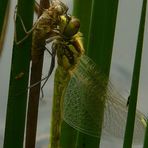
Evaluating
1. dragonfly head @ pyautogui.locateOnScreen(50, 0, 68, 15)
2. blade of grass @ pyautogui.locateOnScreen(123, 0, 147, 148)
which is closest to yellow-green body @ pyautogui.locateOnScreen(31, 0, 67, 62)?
dragonfly head @ pyautogui.locateOnScreen(50, 0, 68, 15)

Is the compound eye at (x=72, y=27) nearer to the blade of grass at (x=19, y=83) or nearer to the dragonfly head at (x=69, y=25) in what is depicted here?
the dragonfly head at (x=69, y=25)

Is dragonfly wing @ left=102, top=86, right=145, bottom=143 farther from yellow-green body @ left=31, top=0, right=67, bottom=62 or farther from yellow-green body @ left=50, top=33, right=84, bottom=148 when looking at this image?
yellow-green body @ left=31, top=0, right=67, bottom=62

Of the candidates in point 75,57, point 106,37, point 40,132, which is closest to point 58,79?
point 75,57

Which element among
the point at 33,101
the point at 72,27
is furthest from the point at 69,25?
the point at 33,101

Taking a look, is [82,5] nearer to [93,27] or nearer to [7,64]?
[93,27]

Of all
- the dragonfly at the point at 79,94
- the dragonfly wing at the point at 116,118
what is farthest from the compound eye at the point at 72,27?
the dragonfly wing at the point at 116,118

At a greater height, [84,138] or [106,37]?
[106,37]

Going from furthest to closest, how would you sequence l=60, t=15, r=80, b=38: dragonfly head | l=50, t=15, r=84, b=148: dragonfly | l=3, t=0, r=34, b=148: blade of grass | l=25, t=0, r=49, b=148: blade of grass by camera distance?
l=50, t=15, r=84, b=148: dragonfly, l=60, t=15, r=80, b=38: dragonfly head, l=25, t=0, r=49, b=148: blade of grass, l=3, t=0, r=34, b=148: blade of grass
